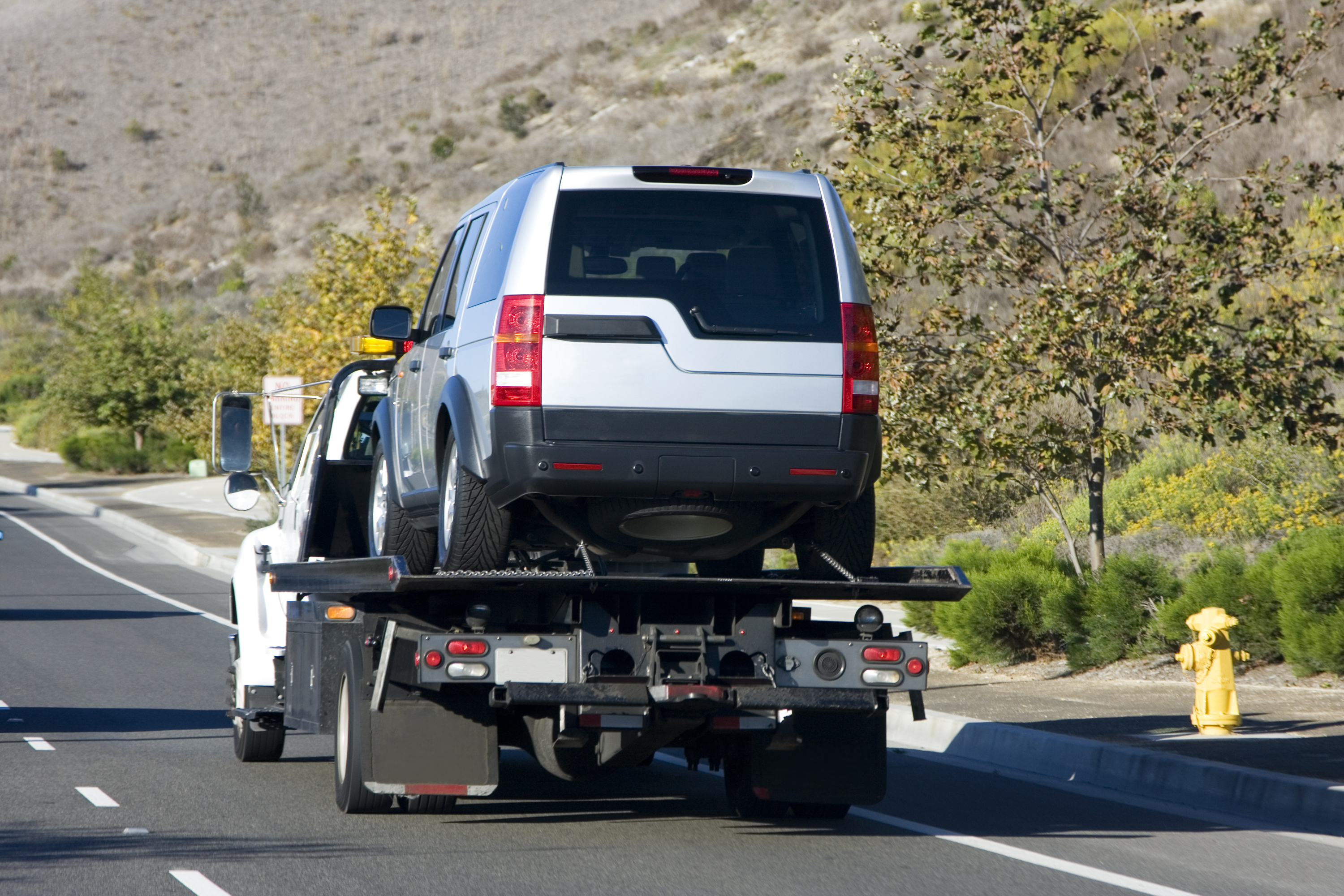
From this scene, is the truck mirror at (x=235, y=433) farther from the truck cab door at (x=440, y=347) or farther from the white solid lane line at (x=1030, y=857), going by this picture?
the white solid lane line at (x=1030, y=857)

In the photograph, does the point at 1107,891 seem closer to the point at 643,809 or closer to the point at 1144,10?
the point at 643,809

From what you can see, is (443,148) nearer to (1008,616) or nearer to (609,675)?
(1008,616)

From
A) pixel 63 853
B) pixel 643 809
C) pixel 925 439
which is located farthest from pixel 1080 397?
pixel 63 853

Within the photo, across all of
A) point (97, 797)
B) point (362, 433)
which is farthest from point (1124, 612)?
point (97, 797)

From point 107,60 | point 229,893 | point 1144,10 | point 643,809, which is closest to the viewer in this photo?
point 229,893

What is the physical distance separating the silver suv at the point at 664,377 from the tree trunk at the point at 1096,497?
714 centimetres

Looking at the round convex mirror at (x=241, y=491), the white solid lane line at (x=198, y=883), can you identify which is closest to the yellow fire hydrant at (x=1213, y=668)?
the round convex mirror at (x=241, y=491)

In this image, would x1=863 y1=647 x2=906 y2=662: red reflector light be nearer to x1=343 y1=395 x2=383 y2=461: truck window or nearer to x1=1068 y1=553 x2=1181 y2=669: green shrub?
x1=343 y1=395 x2=383 y2=461: truck window

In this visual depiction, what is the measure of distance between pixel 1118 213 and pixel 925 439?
8.23ft

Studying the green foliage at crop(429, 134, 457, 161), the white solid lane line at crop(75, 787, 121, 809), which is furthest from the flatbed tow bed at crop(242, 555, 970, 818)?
the green foliage at crop(429, 134, 457, 161)

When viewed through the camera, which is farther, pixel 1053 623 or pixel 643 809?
pixel 1053 623

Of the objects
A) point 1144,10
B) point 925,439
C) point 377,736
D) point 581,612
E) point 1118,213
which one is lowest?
point 377,736

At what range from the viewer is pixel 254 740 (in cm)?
1010

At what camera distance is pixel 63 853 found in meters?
7.25
